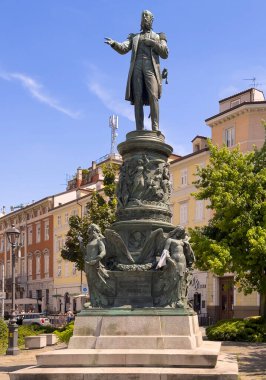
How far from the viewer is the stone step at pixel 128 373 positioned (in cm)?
968

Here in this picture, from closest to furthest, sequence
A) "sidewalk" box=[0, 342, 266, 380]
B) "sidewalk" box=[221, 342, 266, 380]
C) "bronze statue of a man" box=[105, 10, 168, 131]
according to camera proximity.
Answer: "bronze statue of a man" box=[105, 10, 168, 131] < "sidewalk" box=[221, 342, 266, 380] < "sidewalk" box=[0, 342, 266, 380]

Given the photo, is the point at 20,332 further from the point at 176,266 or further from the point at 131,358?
the point at 131,358

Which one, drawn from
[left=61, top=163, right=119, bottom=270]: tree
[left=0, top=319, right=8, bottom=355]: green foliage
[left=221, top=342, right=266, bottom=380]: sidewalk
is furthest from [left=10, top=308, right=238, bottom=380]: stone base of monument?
[left=61, top=163, right=119, bottom=270]: tree

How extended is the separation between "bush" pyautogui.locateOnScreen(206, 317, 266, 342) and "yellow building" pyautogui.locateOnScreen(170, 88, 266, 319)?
46.6 ft

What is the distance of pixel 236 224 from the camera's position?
26266mm

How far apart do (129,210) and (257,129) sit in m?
30.9

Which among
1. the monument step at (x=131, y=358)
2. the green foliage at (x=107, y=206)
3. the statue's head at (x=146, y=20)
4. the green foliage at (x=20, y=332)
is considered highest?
the statue's head at (x=146, y=20)

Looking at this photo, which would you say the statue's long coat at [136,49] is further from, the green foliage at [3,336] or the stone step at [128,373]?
the green foliage at [3,336]

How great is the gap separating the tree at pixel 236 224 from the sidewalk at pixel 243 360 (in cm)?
408

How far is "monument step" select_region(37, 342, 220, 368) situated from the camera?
10.2 meters

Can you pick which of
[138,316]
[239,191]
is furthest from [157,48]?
[239,191]

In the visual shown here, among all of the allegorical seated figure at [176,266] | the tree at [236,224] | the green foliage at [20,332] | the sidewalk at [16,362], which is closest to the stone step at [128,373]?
the allegorical seated figure at [176,266]

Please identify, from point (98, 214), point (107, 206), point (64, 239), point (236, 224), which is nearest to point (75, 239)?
point (98, 214)

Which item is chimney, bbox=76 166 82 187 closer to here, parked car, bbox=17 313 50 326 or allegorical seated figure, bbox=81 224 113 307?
parked car, bbox=17 313 50 326
